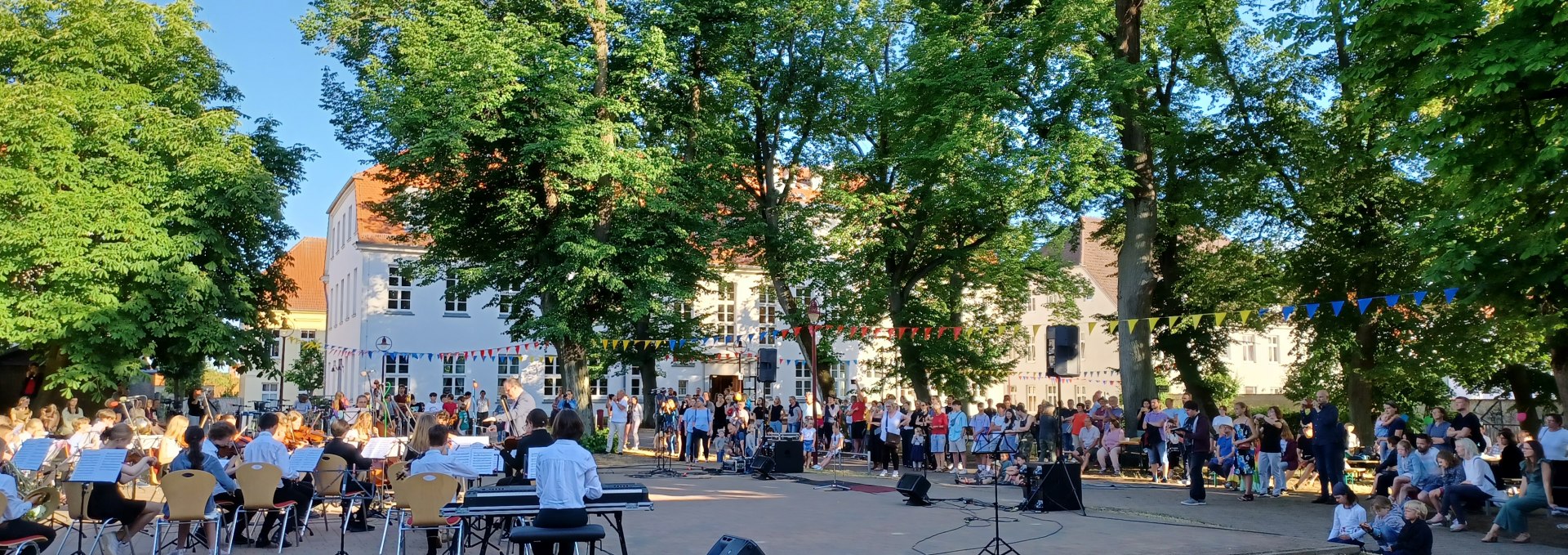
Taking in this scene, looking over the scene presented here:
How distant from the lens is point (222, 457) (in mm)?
11688

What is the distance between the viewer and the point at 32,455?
12.4m

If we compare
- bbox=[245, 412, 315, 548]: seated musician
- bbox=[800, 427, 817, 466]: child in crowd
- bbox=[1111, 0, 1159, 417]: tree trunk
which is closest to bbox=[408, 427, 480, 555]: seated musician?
bbox=[245, 412, 315, 548]: seated musician

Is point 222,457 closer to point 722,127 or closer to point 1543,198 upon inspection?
point 1543,198

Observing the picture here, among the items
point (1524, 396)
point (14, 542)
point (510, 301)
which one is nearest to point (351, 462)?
point (14, 542)

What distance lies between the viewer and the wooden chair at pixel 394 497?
10156mm

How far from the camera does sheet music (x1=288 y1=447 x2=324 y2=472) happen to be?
11.2 meters

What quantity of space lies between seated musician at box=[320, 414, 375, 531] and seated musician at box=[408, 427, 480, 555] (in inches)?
57.3

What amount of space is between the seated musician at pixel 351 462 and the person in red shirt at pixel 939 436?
11.8m

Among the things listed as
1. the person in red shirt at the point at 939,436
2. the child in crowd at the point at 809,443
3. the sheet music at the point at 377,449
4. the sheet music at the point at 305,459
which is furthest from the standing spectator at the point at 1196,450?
the sheet music at the point at 305,459

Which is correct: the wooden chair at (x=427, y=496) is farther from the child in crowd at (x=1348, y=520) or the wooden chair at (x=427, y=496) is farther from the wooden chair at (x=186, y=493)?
the child in crowd at (x=1348, y=520)

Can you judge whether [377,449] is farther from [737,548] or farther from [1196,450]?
[1196,450]

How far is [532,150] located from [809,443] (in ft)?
28.6

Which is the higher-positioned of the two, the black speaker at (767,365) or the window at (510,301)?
the window at (510,301)

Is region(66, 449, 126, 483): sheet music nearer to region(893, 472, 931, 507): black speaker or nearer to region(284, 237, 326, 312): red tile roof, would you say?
region(893, 472, 931, 507): black speaker
